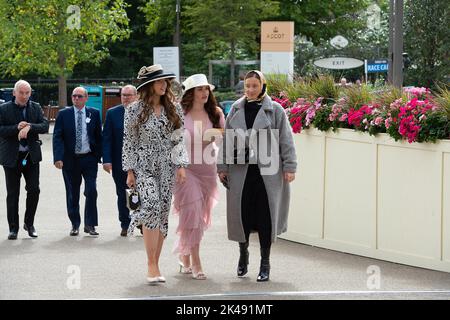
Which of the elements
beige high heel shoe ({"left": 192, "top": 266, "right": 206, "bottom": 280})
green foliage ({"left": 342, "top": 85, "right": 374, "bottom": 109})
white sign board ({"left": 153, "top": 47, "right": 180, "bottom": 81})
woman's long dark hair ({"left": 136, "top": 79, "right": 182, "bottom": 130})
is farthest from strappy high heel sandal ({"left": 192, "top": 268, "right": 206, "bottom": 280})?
white sign board ({"left": 153, "top": 47, "right": 180, "bottom": 81})

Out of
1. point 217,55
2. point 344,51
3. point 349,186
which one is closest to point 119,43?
point 217,55

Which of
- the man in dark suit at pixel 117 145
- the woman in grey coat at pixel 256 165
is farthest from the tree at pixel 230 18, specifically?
the woman in grey coat at pixel 256 165

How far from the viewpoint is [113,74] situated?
62938mm

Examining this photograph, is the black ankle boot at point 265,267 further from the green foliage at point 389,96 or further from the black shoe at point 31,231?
the black shoe at point 31,231

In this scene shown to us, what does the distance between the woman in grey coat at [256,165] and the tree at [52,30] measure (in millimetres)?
30359

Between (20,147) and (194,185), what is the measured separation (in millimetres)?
3367

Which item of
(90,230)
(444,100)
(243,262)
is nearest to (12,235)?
(90,230)

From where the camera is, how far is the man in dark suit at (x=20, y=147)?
43.4ft

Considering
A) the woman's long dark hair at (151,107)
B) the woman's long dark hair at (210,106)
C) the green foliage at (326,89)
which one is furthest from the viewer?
the green foliage at (326,89)

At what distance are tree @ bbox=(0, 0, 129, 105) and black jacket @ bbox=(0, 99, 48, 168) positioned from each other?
2703 cm

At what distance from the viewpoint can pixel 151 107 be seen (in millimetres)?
10148

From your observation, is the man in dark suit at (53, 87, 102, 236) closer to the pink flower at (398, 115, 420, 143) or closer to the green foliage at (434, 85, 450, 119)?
the pink flower at (398, 115, 420, 143)

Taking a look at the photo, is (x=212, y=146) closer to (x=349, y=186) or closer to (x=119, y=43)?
(x=349, y=186)

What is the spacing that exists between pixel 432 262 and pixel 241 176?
1.98 metres
